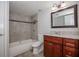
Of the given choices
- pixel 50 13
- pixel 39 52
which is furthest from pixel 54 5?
pixel 39 52

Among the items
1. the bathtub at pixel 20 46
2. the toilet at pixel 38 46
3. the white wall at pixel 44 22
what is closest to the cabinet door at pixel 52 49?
the toilet at pixel 38 46

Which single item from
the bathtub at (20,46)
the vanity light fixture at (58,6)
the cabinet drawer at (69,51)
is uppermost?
the vanity light fixture at (58,6)

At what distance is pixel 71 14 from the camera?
5.66 feet

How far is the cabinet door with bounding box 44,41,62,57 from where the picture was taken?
5.03ft

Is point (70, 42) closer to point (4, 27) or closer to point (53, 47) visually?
point (53, 47)

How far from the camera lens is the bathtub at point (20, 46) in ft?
6.57

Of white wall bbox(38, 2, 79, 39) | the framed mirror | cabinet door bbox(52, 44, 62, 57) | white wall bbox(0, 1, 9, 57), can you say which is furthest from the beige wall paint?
cabinet door bbox(52, 44, 62, 57)

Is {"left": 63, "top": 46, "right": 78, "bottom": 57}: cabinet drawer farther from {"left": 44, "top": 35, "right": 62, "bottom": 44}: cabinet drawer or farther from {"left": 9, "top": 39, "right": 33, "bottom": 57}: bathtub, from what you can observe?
{"left": 9, "top": 39, "right": 33, "bottom": 57}: bathtub

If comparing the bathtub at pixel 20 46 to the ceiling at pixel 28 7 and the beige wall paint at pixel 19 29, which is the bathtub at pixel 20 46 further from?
the ceiling at pixel 28 7

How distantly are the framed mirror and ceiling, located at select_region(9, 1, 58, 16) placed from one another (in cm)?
32

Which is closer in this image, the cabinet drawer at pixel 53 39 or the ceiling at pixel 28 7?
the cabinet drawer at pixel 53 39

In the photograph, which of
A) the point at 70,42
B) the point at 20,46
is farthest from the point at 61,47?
the point at 20,46

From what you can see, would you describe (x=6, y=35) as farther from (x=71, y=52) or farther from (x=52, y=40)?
(x=71, y=52)

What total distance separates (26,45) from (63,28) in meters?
1.10
